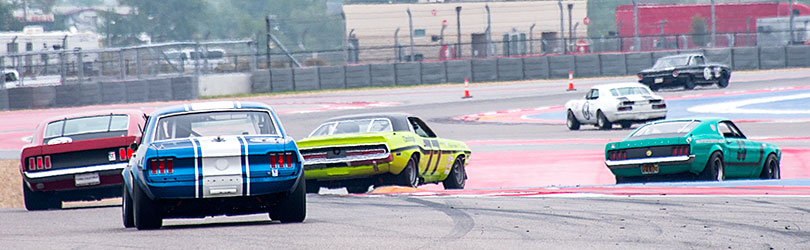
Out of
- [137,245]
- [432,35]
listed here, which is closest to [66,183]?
[137,245]

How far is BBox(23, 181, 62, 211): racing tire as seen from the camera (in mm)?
13672

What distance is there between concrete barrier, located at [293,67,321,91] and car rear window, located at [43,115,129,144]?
30.7 m

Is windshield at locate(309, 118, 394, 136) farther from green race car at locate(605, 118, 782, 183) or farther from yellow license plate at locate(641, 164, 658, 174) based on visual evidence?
yellow license plate at locate(641, 164, 658, 174)

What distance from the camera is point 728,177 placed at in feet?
49.6

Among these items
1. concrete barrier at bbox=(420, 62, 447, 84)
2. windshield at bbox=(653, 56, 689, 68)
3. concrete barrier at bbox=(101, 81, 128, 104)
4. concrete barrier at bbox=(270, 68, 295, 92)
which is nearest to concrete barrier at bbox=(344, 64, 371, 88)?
concrete barrier at bbox=(420, 62, 447, 84)

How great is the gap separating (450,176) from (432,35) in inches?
1533

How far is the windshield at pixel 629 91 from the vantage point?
→ 83.9 feet

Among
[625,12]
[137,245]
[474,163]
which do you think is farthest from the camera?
[625,12]

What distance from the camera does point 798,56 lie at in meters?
47.3

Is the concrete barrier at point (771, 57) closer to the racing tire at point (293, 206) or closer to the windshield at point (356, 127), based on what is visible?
the windshield at point (356, 127)

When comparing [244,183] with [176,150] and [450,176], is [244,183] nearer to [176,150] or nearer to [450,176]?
[176,150]

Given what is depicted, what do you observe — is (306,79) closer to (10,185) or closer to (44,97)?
(44,97)

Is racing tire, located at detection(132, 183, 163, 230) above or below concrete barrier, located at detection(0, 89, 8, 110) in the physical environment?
above

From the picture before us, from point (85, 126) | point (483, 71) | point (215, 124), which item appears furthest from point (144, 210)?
point (483, 71)
